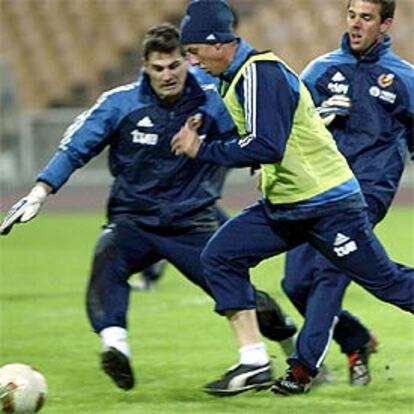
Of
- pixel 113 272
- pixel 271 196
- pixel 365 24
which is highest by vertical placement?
pixel 365 24

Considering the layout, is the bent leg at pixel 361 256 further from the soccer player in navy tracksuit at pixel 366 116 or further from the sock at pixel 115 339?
the sock at pixel 115 339

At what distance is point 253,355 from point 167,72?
1.64 metres

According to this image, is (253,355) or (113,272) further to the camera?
(113,272)

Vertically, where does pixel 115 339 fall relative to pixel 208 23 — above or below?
below

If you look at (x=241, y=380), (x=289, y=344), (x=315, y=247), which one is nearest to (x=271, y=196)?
(x=315, y=247)

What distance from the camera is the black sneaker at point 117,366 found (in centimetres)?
794

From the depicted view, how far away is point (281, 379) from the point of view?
26.0 feet

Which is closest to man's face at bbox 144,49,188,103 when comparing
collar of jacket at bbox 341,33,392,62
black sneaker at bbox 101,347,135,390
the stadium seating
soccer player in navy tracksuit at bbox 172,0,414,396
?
soccer player in navy tracksuit at bbox 172,0,414,396

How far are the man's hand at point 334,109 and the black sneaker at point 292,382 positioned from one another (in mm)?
1275

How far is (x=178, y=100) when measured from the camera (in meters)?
8.66

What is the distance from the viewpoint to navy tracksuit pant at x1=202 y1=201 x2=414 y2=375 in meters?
7.62

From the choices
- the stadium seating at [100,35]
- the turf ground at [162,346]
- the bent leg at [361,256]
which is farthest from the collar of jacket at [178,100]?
the stadium seating at [100,35]

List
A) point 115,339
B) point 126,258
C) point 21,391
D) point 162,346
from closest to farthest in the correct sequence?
point 21,391, point 115,339, point 126,258, point 162,346

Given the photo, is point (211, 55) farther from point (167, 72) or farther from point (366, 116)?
point (366, 116)
